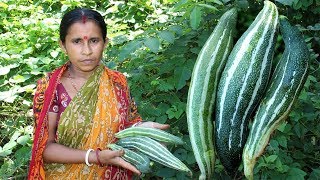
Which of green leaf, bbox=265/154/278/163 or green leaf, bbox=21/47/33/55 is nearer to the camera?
green leaf, bbox=265/154/278/163

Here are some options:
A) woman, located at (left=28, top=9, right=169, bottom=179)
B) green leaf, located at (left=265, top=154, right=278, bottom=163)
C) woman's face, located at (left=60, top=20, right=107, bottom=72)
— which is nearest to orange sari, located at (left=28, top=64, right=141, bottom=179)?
woman, located at (left=28, top=9, right=169, bottom=179)

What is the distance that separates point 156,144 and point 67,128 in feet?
2.05

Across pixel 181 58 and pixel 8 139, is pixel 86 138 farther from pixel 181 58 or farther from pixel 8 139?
pixel 8 139

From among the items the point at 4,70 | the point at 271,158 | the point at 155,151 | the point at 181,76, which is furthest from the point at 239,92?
the point at 4,70

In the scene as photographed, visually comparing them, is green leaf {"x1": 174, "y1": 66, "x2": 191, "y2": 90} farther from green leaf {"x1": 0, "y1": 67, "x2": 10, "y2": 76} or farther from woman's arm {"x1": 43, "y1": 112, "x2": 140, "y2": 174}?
green leaf {"x1": 0, "y1": 67, "x2": 10, "y2": 76}

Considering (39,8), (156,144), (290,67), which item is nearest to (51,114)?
(156,144)

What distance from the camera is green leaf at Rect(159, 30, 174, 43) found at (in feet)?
6.84

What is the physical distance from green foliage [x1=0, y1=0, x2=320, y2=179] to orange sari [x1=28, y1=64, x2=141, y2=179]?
304mm

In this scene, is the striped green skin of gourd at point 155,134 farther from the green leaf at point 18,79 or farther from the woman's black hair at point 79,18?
the green leaf at point 18,79

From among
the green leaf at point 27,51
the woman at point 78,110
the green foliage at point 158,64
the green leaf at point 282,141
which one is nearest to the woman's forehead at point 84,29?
the woman at point 78,110

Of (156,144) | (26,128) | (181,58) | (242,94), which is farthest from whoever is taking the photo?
(26,128)

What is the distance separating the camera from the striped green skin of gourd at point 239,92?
789 millimetres

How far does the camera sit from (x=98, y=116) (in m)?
1.78

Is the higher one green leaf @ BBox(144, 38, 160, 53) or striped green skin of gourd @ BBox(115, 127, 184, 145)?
striped green skin of gourd @ BBox(115, 127, 184, 145)
